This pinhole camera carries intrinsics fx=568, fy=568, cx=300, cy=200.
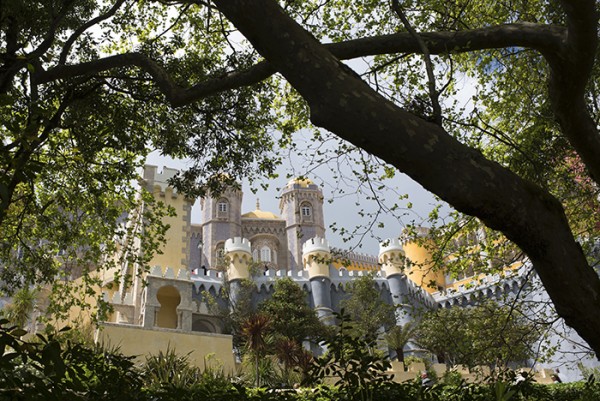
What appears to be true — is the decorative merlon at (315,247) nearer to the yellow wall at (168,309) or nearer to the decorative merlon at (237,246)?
the decorative merlon at (237,246)

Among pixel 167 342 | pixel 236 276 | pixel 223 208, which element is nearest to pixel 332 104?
pixel 167 342

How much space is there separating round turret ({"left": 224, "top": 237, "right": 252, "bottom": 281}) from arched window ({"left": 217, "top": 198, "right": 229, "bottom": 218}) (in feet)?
58.9

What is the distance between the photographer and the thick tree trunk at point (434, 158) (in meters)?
3.24

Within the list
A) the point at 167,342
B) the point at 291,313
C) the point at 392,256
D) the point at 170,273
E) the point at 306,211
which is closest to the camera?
the point at 167,342

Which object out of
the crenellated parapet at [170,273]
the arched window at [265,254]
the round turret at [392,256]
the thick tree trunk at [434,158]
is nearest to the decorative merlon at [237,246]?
the round turret at [392,256]

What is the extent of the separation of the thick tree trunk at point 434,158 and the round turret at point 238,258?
108 ft

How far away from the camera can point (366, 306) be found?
33656mm

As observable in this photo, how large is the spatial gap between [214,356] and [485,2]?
16074mm

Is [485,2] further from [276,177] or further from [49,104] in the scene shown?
[49,104]

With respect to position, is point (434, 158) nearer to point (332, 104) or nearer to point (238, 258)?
point (332, 104)

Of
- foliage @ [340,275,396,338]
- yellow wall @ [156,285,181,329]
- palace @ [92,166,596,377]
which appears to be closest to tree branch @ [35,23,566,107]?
palace @ [92,166,596,377]

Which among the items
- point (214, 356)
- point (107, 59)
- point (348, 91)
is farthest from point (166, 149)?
point (214, 356)

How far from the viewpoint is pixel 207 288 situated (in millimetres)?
35031

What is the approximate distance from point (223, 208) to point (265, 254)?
606 cm
